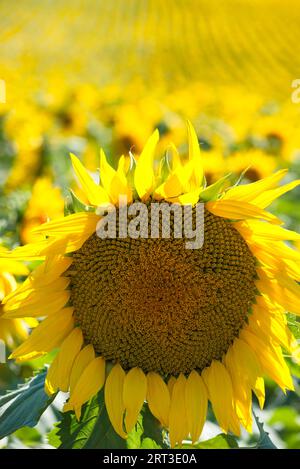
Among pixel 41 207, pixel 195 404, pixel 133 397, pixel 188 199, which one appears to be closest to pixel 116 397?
pixel 133 397

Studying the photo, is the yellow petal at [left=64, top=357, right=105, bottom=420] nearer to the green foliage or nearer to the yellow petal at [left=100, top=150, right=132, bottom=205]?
the green foliage

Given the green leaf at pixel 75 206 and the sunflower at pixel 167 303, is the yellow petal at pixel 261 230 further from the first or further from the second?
the green leaf at pixel 75 206

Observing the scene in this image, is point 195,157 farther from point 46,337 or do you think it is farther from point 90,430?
point 90,430

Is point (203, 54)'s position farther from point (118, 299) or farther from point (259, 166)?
point (118, 299)

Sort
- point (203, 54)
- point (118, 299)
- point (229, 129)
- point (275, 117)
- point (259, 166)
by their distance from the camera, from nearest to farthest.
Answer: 1. point (118, 299)
2. point (259, 166)
3. point (229, 129)
4. point (275, 117)
5. point (203, 54)

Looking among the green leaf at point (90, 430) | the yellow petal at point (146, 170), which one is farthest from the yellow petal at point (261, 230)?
the green leaf at point (90, 430)
